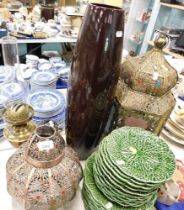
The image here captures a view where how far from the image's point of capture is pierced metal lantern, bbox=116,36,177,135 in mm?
519

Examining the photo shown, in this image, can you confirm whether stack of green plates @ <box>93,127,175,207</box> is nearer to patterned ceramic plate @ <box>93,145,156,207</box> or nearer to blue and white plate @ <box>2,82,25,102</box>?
patterned ceramic plate @ <box>93,145,156,207</box>

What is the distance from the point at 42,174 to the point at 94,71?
24 cm

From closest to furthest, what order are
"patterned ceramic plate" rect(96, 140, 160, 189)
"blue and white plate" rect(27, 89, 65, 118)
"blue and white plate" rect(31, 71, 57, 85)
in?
"patterned ceramic plate" rect(96, 140, 160, 189) → "blue and white plate" rect(27, 89, 65, 118) → "blue and white plate" rect(31, 71, 57, 85)

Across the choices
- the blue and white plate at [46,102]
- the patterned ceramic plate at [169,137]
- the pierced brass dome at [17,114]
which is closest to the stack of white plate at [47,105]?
the blue and white plate at [46,102]

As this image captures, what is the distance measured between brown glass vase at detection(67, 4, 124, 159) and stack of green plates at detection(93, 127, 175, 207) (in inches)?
4.6

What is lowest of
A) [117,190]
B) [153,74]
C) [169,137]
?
[169,137]

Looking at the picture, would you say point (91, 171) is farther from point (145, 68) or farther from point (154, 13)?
point (154, 13)

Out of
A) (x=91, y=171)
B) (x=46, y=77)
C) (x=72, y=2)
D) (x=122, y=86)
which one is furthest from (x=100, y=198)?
(x=72, y=2)

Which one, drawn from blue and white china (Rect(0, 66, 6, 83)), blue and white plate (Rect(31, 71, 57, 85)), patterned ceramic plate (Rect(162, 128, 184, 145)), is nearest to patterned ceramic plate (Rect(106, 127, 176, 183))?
patterned ceramic plate (Rect(162, 128, 184, 145))

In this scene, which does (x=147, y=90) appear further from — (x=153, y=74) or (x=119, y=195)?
(x=119, y=195)

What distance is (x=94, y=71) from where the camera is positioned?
0.47 m

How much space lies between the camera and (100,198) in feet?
1.40

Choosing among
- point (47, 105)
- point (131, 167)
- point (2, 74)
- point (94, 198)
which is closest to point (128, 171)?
point (131, 167)

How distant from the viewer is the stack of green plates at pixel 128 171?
360 millimetres
